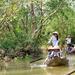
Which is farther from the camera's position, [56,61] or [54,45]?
[56,61]

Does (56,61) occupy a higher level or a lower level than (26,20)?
lower

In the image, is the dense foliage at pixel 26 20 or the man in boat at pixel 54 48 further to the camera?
the dense foliage at pixel 26 20

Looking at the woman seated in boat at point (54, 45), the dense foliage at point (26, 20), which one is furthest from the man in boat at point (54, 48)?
the dense foliage at point (26, 20)

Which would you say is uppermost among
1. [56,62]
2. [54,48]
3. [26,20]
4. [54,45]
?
[26,20]

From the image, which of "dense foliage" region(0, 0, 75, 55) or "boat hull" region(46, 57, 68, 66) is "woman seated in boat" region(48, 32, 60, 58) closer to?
"boat hull" region(46, 57, 68, 66)

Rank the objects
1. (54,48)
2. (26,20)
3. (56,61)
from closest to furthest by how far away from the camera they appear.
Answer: (54,48) → (56,61) → (26,20)

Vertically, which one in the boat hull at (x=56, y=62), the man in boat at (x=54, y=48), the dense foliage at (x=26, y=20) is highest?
the dense foliage at (x=26, y=20)

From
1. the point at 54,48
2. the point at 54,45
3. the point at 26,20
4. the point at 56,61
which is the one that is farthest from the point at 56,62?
the point at 26,20

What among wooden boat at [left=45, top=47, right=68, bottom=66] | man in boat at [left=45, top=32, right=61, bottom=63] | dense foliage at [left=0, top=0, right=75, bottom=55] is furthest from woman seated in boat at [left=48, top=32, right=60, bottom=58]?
dense foliage at [left=0, top=0, right=75, bottom=55]

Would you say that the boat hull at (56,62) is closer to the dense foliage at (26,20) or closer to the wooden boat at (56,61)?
the wooden boat at (56,61)

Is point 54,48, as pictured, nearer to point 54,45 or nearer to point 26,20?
point 54,45

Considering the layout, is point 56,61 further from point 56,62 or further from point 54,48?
point 54,48

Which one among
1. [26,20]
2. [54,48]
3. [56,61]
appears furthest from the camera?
[26,20]

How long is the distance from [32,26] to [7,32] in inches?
214
